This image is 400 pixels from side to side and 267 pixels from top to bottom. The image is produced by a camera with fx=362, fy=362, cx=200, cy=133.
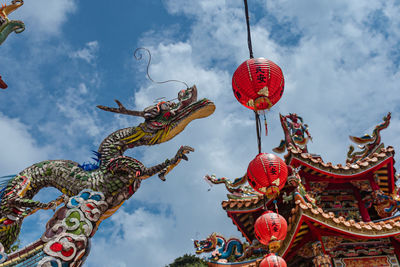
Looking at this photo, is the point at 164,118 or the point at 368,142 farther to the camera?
the point at 368,142

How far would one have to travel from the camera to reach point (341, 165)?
861 centimetres

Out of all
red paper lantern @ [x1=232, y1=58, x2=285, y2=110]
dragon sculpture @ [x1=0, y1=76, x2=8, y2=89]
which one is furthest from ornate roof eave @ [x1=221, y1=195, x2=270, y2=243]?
dragon sculpture @ [x1=0, y1=76, x2=8, y2=89]

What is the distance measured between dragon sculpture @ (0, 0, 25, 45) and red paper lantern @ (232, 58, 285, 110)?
13.3 ft

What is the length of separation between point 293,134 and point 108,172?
17.8 ft

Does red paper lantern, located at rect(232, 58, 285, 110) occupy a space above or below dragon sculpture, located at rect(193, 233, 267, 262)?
above

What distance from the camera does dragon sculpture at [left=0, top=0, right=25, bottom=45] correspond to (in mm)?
6219

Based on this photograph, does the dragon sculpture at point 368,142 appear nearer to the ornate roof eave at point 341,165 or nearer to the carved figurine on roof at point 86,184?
the ornate roof eave at point 341,165

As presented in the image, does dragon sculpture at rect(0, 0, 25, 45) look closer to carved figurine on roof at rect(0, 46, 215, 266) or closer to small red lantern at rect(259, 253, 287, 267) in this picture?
carved figurine on roof at rect(0, 46, 215, 266)

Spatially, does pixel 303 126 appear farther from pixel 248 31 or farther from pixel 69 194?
pixel 69 194

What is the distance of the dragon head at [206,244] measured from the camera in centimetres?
847

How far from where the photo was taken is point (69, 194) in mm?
5441

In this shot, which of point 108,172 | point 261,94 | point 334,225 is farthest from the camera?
point 334,225

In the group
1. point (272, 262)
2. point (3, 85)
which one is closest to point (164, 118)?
point (3, 85)

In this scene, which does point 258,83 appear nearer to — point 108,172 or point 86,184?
point 108,172
